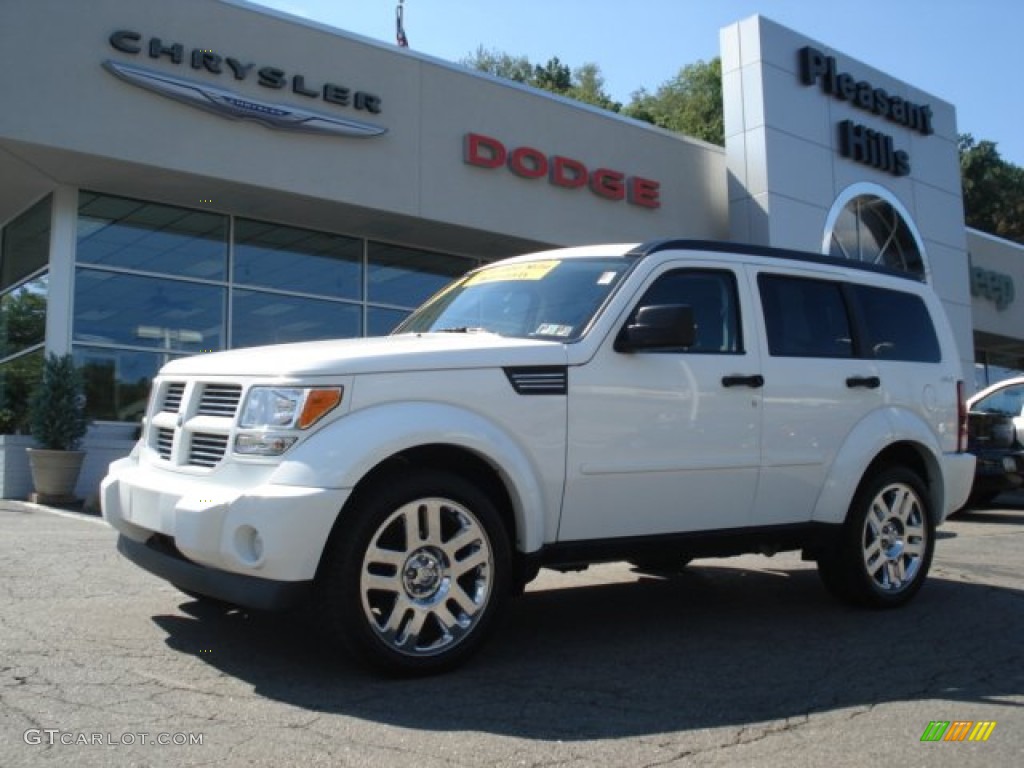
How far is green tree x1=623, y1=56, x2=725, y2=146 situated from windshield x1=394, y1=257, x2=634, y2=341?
4676cm

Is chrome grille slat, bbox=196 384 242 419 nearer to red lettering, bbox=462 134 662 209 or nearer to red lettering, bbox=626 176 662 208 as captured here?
red lettering, bbox=462 134 662 209

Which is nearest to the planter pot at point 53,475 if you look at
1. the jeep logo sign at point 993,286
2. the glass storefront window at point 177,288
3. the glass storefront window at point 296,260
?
the glass storefront window at point 177,288

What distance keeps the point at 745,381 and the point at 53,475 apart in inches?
381

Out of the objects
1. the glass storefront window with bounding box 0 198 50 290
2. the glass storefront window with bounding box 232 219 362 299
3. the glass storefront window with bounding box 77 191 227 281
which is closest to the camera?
the glass storefront window with bounding box 77 191 227 281

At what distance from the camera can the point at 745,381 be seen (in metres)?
5.12

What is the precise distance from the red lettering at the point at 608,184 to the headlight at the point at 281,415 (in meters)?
14.1

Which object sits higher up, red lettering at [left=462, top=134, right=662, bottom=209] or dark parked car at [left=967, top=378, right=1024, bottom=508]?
red lettering at [left=462, top=134, right=662, bottom=209]

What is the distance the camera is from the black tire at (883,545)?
5.64m

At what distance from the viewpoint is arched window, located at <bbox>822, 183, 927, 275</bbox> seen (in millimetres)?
20406

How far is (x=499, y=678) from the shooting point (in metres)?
4.12

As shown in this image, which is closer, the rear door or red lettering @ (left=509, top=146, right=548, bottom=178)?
the rear door

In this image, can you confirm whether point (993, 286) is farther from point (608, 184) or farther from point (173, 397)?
point (173, 397)

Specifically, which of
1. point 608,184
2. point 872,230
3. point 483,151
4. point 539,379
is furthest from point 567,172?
point 539,379

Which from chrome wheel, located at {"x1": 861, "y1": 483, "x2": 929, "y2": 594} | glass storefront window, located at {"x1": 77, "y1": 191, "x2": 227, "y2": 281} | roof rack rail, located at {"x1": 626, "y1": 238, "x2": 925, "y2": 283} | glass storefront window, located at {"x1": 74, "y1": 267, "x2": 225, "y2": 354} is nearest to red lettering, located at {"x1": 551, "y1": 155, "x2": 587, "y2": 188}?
glass storefront window, located at {"x1": 77, "y1": 191, "x2": 227, "y2": 281}
